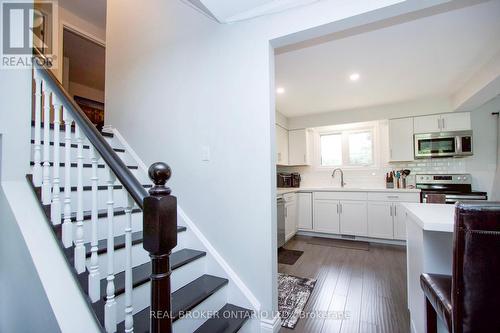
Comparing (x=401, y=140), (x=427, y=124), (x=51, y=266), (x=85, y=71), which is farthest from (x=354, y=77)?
(x=85, y=71)

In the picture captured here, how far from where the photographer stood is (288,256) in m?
3.34

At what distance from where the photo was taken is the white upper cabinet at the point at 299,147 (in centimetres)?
469

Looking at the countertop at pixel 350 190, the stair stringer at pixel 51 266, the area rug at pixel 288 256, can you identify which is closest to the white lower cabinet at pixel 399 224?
the countertop at pixel 350 190

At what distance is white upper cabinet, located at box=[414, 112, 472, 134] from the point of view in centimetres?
358

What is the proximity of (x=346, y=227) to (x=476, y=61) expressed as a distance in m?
2.84

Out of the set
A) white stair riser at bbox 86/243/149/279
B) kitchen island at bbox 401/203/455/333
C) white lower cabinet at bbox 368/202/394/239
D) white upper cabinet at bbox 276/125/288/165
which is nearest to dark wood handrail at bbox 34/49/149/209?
white stair riser at bbox 86/243/149/279

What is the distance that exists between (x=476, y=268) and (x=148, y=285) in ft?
5.26

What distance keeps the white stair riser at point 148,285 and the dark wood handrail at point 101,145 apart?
0.81 metres

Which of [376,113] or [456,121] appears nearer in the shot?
[456,121]

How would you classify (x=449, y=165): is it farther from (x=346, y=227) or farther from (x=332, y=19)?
(x=332, y=19)

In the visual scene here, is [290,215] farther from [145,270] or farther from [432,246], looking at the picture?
[145,270]

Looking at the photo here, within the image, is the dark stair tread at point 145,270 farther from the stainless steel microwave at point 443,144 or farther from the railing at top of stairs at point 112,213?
the stainless steel microwave at point 443,144

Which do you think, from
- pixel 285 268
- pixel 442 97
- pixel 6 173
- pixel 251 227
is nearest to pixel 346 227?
pixel 285 268

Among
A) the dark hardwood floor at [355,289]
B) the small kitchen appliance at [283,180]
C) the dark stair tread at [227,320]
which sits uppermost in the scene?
the small kitchen appliance at [283,180]
